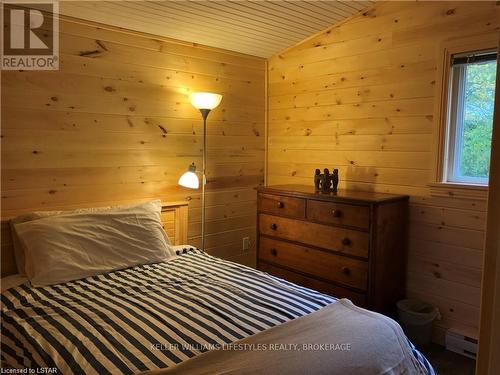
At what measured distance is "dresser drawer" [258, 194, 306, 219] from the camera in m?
2.81

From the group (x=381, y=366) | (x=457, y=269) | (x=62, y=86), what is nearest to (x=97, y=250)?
(x=62, y=86)

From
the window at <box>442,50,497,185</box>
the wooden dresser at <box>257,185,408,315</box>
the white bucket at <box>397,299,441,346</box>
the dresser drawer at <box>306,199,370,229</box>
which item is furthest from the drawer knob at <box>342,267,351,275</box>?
the window at <box>442,50,497,185</box>

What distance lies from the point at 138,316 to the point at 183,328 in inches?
9.3

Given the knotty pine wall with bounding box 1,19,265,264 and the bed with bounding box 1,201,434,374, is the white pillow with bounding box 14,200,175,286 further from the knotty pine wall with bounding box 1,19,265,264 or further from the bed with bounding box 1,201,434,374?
the knotty pine wall with bounding box 1,19,265,264

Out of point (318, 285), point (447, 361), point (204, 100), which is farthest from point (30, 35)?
point (447, 361)

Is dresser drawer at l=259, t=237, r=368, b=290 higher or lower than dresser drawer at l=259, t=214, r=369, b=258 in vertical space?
lower

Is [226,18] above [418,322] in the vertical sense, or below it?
above

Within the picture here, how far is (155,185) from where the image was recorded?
9.68 feet

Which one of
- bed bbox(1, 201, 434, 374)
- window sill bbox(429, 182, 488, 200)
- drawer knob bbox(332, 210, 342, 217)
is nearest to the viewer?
bed bbox(1, 201, 434, 374)

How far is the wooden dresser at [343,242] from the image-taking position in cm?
247

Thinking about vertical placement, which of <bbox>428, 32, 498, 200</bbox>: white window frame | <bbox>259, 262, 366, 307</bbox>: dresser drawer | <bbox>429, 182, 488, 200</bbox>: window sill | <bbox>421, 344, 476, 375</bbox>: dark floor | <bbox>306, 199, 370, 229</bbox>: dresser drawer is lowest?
<bbox>421, 344, 476, 375</bbox>: dark floor

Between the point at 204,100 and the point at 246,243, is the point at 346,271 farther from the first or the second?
the point at 204,100

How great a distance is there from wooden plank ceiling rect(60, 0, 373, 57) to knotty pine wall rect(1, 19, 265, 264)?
0.37 feet

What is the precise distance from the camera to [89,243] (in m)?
2.21
